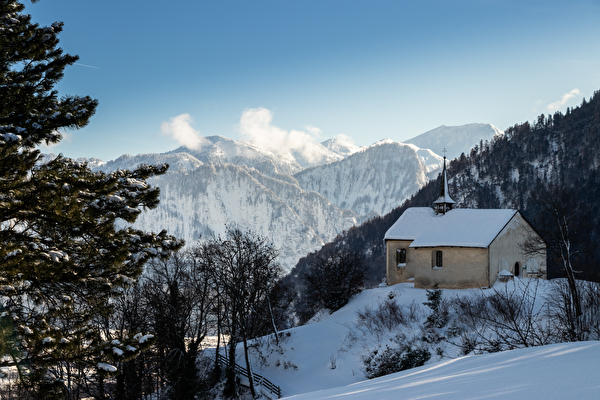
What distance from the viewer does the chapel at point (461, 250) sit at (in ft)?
124

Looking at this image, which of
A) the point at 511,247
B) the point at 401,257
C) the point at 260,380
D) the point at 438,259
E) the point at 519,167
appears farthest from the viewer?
the point at 519,167

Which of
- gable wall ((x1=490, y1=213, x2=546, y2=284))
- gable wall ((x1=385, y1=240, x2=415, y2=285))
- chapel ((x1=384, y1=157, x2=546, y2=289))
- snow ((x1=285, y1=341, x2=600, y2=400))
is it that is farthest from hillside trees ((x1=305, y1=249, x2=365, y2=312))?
snow ((x1=285, y1=341, x2=600, y2=400))

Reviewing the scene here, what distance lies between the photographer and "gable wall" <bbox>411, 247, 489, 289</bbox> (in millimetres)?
37688

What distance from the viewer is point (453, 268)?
38.6 m

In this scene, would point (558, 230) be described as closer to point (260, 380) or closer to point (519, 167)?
point (260, 380)

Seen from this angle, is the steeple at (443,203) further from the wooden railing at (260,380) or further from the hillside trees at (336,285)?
the wooden railing at (260,380)

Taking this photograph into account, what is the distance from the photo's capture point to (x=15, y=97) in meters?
10.3

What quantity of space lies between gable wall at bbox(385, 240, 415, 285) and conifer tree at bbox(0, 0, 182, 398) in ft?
116

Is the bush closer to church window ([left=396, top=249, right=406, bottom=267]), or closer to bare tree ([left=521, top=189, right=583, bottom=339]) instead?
bare tree ([left=521, top=189, right=583, bottom=339])

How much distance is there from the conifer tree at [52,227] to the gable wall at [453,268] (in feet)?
104

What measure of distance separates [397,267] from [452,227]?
685 centimetres

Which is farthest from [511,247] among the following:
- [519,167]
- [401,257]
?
[519,167]

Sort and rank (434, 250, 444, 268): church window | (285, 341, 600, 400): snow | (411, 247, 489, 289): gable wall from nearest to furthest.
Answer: (285, 341, 600, 400): snow, (411, 247, 489, 289): gable wall, (434, 250, 444, 268): church window

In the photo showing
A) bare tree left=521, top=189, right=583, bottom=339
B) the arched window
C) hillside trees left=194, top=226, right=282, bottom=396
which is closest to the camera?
bare tree left=521, top=189, right=583, bottom=339
